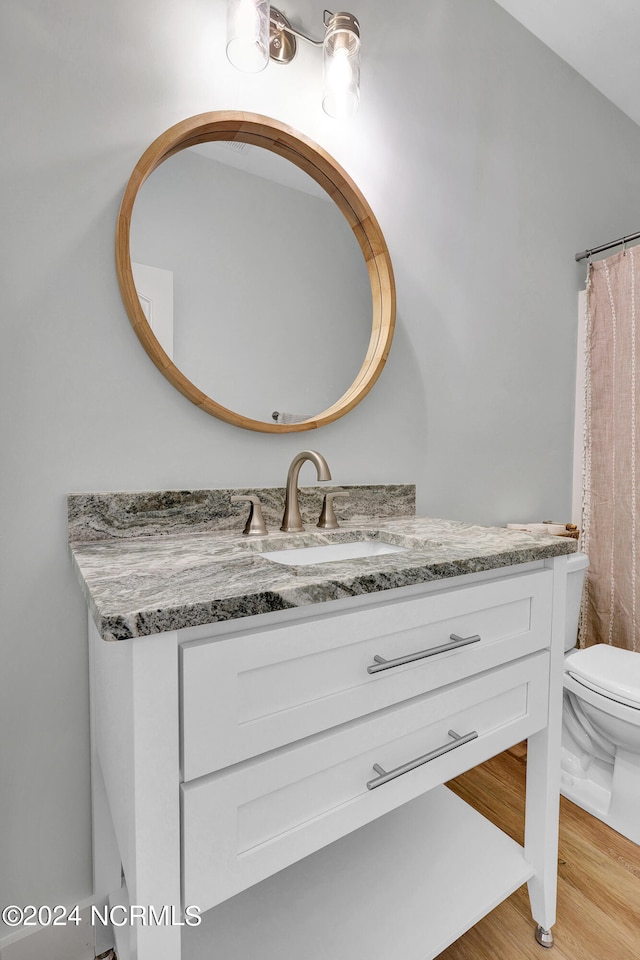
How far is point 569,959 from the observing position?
40.1 inches

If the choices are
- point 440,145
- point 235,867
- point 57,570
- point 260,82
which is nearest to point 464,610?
point 235,867

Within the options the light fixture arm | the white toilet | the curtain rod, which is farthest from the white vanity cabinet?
the curtain rod

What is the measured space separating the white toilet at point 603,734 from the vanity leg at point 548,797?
→ 386 millimetres

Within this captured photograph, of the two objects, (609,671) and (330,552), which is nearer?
(330,552)

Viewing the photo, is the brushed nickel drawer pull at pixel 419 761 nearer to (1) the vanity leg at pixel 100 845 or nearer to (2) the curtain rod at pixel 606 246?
(1) the vanity leg at pixel 100 845

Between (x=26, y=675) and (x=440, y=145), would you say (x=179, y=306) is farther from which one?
(x=440, y=145)

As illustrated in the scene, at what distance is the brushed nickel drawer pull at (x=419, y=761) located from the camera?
773 mm

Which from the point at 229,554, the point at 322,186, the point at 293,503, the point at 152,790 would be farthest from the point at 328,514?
the point at 322,186

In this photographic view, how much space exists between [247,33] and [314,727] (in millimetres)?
1368

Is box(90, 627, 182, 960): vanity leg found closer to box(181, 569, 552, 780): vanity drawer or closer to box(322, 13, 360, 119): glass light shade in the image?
box(181, 569, 552, 780): vanity drawer

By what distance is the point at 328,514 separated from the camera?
123 centimetres

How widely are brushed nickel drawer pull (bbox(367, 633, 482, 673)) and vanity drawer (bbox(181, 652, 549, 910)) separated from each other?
9 centimetres

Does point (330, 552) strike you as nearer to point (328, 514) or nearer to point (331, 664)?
point (328, 514)

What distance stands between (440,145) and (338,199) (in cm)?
50
